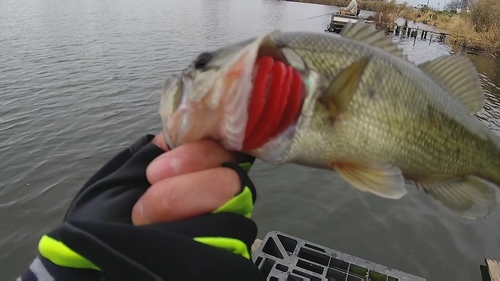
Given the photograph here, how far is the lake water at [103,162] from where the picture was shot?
246 inches

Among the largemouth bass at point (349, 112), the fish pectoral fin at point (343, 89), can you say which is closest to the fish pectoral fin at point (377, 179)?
the largemouth bass at point (349, 112)

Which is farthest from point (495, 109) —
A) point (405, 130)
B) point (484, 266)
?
point (405, 130)

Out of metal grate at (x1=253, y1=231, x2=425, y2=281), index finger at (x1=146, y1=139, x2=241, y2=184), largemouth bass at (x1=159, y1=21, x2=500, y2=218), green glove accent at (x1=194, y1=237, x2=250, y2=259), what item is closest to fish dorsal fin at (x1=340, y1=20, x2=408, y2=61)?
largemouth bass at (x1=159, y1=21, x2=500, y2=218)

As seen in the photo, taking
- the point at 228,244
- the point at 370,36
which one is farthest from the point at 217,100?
the point at 370,36

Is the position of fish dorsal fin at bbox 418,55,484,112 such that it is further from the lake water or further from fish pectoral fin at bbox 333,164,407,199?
the lake water

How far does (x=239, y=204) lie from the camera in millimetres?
1307

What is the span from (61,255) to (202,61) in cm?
83

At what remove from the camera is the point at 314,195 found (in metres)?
7.67

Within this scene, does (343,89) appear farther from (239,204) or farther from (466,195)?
(466,195)

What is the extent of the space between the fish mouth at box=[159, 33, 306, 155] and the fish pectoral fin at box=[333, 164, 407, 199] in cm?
55

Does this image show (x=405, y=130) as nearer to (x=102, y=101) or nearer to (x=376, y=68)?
(x=376, y=68)

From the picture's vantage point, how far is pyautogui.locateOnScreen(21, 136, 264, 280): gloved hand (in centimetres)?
111

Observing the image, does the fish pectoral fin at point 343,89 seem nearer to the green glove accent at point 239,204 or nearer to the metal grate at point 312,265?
the green glove accent at point 239,204

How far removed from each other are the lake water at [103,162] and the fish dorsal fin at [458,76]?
15.0ft
